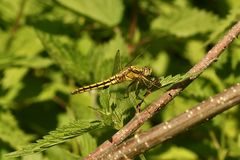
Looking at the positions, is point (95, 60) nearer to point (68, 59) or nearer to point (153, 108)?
point (68, 59)

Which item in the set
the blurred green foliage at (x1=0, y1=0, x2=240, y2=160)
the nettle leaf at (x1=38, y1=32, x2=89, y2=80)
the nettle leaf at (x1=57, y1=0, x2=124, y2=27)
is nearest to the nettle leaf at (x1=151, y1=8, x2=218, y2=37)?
the blurred green foliage at (x1=0, y1=0, x2=240, y2=160)

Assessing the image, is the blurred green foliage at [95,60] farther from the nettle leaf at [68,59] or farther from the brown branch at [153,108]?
the brown branch at [153,108]

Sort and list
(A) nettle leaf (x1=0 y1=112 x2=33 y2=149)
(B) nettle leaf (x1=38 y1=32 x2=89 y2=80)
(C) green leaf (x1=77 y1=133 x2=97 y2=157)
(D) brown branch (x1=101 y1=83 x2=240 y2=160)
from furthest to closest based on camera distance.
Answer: (B) nettle leaf (x1=38 y1=32 x2=89 y2=80) < (A) nettle leaf (x1=0 y1=112 x2=33 y2=149) < (C) green leaf (x1=77 y1=133 x2=97 y2=157) < (D) brown branch (x1=101 y1=83 x2=240 y2=160)

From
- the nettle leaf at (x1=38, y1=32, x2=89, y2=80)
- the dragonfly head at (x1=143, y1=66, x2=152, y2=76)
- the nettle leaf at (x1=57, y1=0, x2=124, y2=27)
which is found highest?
the nettle leaf at (x1=57, y1=0, x2=124, y2=27)

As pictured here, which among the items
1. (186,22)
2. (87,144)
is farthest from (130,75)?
(186,22)

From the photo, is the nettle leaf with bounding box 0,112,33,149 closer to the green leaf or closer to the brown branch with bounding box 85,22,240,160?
the green leaf

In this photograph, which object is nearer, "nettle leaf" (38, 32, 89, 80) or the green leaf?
the green leaf

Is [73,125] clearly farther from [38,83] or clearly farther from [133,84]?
[38,83]

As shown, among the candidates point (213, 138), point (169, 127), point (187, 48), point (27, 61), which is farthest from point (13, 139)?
point (187, 48)
